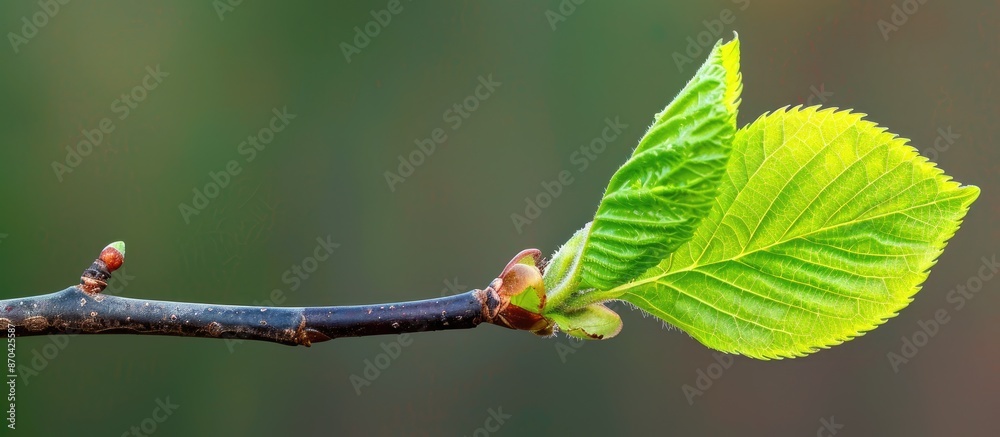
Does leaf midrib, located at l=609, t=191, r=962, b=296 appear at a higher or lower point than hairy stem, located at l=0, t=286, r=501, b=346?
higher

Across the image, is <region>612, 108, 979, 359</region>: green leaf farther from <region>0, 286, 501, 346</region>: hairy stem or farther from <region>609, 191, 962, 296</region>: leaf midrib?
<region>0, 286, 501, 346</region>: hairy stem

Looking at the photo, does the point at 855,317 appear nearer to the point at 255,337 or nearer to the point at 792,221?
the point at 792,221

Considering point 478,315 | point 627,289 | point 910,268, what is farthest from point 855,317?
point 478,315

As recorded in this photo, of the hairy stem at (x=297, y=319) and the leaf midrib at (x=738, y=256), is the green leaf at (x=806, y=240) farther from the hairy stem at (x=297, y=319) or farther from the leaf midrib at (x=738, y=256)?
the hairy stem at (x=297, y=319)

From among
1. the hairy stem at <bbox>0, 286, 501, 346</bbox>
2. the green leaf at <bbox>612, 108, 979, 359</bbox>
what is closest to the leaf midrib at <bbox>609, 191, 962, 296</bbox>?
the green leaf at <bbox>612, 108, 979, 359</bbox>

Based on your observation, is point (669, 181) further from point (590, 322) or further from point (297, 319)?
point (297, 319)

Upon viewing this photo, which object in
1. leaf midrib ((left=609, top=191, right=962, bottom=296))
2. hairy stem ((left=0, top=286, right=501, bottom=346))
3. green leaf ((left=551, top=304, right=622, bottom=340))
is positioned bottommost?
green leaf ((left=551, top=304, right=622, bottom=340))
